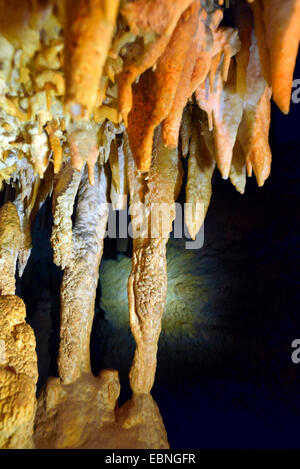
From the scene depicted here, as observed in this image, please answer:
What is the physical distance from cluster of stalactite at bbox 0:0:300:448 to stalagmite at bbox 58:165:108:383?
0.04 feet

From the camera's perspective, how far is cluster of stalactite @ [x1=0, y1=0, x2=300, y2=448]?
1341 millimetres

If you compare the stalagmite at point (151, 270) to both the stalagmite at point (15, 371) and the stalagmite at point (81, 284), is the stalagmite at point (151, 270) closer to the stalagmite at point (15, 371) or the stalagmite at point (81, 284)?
the stalagmite at point (81, 284)

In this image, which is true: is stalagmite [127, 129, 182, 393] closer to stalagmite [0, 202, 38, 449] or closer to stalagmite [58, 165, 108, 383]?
stalagmite [58, 165, 108, 383]

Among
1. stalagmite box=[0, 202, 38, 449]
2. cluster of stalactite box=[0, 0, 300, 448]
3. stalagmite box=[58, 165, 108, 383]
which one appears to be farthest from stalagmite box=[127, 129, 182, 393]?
stalagmite box=[0, 202, 38, 449]

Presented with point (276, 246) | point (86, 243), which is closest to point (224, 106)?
point (86, 243)

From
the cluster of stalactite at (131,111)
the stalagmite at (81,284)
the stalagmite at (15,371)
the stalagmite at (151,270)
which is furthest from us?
the stalagmite at (81,284)

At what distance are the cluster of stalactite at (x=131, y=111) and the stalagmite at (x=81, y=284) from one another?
0.5 inches

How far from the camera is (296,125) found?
862 centimetres

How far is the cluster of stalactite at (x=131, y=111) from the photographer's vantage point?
134 cm

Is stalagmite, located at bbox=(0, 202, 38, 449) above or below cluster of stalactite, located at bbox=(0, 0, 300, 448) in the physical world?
below

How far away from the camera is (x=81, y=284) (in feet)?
9.30

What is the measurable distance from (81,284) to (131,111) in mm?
1641

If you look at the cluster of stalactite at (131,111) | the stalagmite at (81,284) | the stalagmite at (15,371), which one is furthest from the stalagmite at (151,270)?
the stalagmite at (15,371)

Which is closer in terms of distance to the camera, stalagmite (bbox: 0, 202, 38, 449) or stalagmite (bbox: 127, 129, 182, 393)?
stalagmite (bbox: 0, 202, 38, 449)
